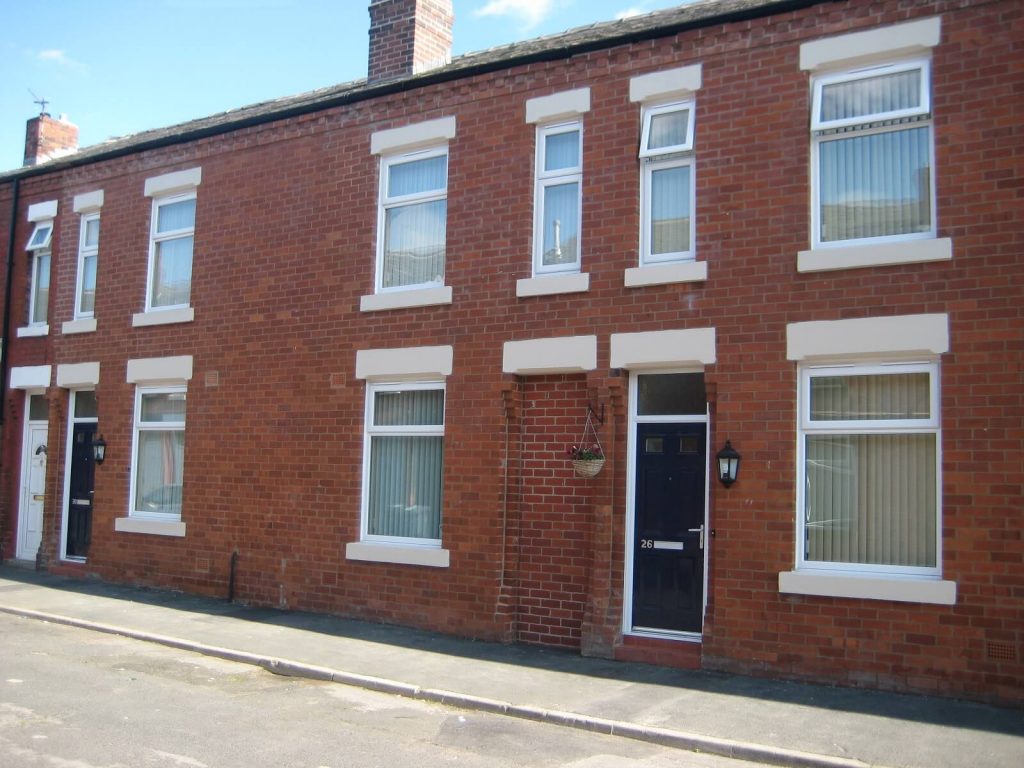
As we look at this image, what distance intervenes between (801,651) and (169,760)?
5418 millimetres

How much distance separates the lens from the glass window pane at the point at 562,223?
10781 millimetres

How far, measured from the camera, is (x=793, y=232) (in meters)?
9.24

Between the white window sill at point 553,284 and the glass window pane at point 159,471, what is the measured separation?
6070mm

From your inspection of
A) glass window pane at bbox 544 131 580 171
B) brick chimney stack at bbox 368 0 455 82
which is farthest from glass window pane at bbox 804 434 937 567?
brick chimney stack at bbox 368 0 455 82

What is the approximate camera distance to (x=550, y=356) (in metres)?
10.5

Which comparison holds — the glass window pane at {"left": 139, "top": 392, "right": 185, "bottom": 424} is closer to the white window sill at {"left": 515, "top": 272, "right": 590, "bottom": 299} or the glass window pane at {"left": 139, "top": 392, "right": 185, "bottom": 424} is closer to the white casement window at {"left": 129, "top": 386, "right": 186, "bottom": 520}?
the white casement window at {"left": 129, "top": 386, "right": 186, "bottom": 520}

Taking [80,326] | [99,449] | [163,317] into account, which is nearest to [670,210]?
[163,317]

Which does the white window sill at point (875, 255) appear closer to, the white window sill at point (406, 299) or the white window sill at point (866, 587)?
the white window sill at point (866, 587)

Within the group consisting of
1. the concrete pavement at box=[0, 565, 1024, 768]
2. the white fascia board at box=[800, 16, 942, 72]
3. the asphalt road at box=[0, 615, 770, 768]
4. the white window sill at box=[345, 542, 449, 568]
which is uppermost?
the white fascia board at box=[800, 16, 942, 72]

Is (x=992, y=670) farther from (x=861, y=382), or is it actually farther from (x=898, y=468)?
(x=861, y=382)

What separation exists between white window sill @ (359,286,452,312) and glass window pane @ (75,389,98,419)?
584 cm

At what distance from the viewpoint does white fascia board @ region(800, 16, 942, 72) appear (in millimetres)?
8758

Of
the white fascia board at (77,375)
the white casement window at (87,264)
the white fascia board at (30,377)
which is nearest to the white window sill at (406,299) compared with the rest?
the white fascia board at (77,375)

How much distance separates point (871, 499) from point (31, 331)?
44.3 feet
